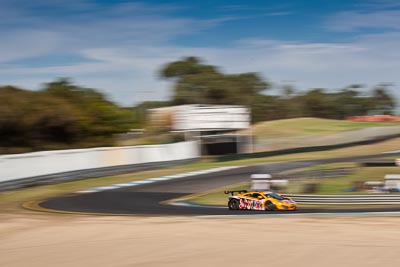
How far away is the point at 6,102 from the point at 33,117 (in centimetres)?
224

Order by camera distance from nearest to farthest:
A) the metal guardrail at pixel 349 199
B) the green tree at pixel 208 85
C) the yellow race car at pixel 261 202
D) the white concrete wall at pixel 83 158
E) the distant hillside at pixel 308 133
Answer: the yellow race car at pixel 261 202
the metal guardrail at pixel 349 199
the white concrete wall at pixel 83 158
the distant hillside at pixel 308 133
the green tree at pixel 208 85

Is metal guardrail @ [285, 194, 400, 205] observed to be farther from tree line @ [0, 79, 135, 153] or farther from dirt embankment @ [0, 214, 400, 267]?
tree line @ [0, 79, 135, 153]

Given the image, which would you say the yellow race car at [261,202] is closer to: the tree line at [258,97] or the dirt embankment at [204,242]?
the dirt embankment at [204,242]

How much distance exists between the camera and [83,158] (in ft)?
109

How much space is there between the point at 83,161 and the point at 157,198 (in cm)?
992

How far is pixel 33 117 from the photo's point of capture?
160ft

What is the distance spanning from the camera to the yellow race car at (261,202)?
18.7m

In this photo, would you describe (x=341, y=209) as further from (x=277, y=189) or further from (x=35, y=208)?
(x=35, y=208)

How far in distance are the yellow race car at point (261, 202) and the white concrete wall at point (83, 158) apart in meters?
11.6

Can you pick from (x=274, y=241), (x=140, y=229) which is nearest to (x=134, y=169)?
(x=140, y=229)

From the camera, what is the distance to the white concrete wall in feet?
91.2

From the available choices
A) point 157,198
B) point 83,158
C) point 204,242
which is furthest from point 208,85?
point 204,242

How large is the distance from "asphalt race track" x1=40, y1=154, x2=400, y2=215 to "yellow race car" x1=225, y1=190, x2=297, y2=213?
0.32 metres

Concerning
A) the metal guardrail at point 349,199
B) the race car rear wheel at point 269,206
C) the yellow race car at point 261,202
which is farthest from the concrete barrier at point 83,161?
the metal guardrail at point 349,199
